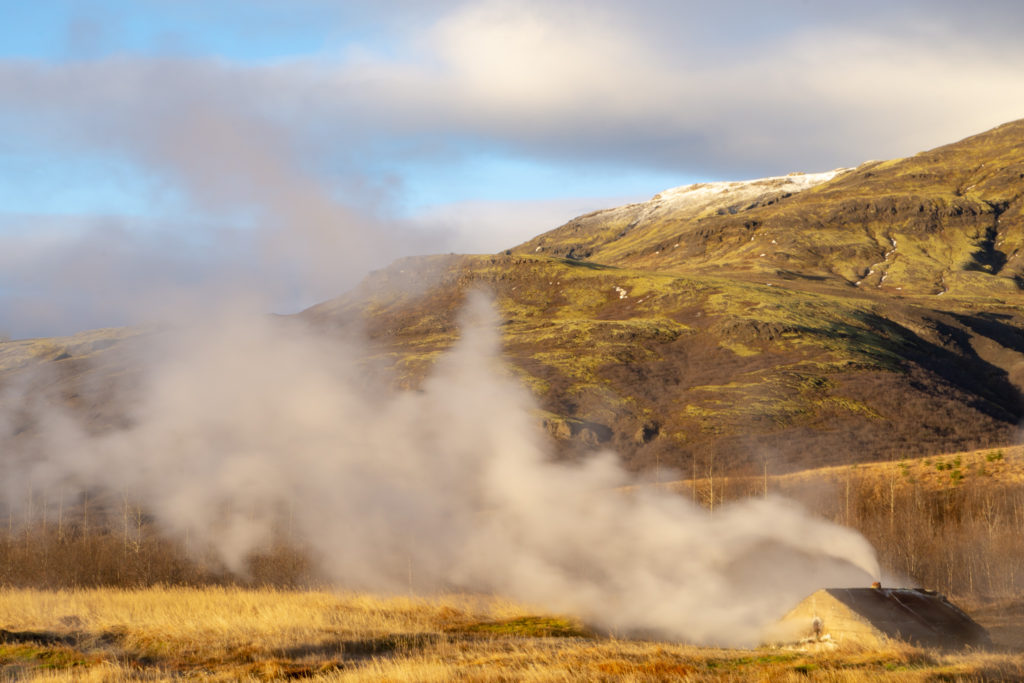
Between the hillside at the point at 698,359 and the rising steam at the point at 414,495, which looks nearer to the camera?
the rising steam at the point at 414,495

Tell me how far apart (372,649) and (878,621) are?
611 inches

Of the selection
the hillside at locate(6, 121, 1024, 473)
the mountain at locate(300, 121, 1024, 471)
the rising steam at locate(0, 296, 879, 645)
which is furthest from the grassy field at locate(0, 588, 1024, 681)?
the hillside at locate(6, 121, 1024, 473)

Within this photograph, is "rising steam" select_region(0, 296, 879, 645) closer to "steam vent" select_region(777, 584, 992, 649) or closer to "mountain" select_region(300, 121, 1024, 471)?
"steam vent" select_region(777, 584, 992, 649)

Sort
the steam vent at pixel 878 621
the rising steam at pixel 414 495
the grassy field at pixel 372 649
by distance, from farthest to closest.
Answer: the rising steam at pixel 414 495 → the steam vent at pixel 878 621 → the grassy field at pixel 372 649

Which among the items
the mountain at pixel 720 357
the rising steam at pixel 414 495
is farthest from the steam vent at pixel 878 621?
the mountain at pixel 720 357

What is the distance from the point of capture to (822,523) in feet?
125

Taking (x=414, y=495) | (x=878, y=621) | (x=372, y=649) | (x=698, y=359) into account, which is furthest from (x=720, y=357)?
(x=372, y=649)

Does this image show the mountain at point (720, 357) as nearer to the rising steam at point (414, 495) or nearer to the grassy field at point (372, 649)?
the rising steam at point (414, 495)

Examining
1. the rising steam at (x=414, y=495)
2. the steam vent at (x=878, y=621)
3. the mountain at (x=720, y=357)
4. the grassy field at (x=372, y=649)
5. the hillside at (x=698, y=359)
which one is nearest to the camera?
the grassy field at (x=372, y=649)

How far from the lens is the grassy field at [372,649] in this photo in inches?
848

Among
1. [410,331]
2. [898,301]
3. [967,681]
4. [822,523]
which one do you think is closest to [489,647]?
[967,681]

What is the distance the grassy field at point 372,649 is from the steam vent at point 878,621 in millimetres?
1115

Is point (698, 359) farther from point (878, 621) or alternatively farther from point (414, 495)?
point (878, 621)

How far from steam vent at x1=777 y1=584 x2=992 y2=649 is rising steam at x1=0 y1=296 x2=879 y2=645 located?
304 cm
